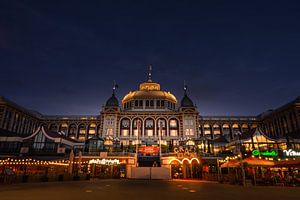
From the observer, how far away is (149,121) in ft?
274

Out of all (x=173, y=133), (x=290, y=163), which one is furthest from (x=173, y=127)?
(x=290, y=163)

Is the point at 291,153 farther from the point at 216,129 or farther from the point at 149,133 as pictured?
the point at 216,129

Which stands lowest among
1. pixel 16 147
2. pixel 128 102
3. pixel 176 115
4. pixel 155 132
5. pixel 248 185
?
pixel 248 185

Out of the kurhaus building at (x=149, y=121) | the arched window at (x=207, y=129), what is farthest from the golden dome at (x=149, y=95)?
the arched window at (x=207, y=129)

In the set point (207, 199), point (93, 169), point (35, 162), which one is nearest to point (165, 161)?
point (93, 169)

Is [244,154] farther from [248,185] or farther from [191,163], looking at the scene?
[248,185]

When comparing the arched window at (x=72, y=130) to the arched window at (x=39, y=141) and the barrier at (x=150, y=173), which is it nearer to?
the arched window at (x=39, y=141)

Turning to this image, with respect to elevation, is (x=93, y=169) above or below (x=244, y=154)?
below

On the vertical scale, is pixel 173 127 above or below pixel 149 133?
above

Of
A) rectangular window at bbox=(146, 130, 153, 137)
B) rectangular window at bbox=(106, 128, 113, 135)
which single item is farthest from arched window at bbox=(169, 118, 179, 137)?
rectangular window at bbox=(106, 128, 113, 135)

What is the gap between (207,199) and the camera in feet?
44.8

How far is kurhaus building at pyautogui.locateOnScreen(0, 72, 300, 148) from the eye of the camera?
73500 mm

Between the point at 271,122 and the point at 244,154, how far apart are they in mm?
51388

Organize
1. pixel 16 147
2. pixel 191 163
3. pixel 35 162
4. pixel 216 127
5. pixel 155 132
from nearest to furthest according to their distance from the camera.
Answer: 1. pixel 35 162
2. pixel 191 163
3. pixel 16 147
4. pixel 155 132
5. pixel 216 127
